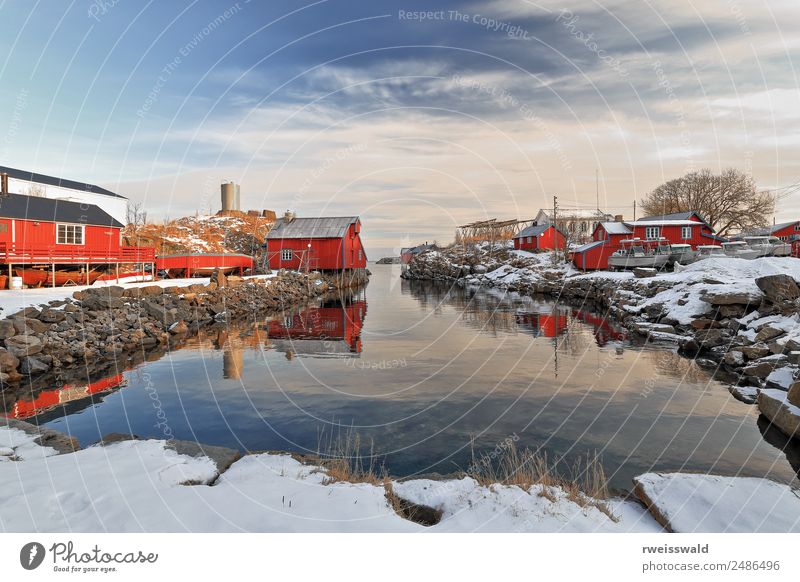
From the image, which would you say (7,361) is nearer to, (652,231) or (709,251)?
(709,251)

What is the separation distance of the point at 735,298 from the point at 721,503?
2099cm

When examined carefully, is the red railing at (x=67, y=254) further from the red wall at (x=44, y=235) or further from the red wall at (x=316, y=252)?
the red wall at (x=316, y=252)

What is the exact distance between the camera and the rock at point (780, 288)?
20109 millimetres

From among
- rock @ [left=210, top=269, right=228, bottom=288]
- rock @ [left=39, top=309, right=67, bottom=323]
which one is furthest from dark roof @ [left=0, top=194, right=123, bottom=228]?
rock @ [left=39, top=309, right=67, bottom=323]

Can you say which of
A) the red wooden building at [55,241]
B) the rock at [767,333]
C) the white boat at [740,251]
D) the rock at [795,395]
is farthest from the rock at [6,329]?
the white boat at [740,251]

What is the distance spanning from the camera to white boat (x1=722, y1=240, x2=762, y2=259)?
116 ft

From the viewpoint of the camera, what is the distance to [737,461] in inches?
369

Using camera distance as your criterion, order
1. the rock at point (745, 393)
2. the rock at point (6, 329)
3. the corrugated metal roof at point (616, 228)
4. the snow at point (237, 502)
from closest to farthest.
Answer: the snow at point (237, 502) → the rock at point (745, 393) → the rock at point (6, 329) → the corrugated metal roof at point (616, 228)

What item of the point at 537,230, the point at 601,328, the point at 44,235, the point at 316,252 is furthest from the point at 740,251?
the point at 44,235

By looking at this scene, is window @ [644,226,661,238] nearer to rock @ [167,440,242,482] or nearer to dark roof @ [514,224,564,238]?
dark roof @ [514,224,564,238]

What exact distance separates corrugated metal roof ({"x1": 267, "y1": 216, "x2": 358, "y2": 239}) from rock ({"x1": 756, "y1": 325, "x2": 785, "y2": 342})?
133ft

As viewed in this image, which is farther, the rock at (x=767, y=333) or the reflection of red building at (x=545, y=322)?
the reflection of red building at (x=545, y=322)

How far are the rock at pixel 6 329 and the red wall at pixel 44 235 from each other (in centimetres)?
1288

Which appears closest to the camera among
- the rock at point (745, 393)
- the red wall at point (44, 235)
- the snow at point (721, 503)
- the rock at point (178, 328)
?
the snow at point (721, 503)
